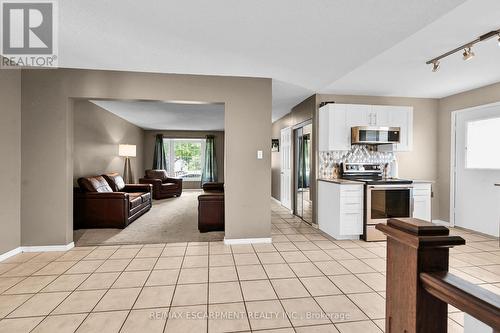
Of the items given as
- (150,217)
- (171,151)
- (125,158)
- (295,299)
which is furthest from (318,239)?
(171,151)

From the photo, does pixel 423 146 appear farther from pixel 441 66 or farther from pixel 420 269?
pixel 420 269

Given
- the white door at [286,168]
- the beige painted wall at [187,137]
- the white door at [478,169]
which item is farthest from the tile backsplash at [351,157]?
the beige painted wall at [187,137]

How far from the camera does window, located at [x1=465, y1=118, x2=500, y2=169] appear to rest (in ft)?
12.5

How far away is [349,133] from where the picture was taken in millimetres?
4258

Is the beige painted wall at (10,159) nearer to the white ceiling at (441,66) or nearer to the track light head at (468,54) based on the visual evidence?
the white ceiling at (441,66)

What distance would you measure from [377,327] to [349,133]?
121 inches

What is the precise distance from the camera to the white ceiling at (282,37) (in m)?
2.05

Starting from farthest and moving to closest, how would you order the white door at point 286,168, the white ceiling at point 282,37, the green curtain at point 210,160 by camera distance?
1. the green curtain at point 210,160
2. the white door at point 286,168
3. the white ceiling at point 282,37

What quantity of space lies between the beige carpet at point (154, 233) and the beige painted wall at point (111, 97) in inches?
20.2

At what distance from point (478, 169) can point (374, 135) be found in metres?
1.75

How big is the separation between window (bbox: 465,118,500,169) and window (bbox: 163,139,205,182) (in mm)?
8187

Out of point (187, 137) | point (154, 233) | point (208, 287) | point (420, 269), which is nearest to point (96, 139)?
point (154, 233)

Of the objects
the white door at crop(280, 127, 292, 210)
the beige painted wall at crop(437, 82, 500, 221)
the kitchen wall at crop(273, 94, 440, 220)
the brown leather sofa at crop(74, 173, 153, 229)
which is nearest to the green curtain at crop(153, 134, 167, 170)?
the brown leather sofa at crop(74, 173, 153, 229)

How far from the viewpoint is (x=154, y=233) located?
4.18 metres
